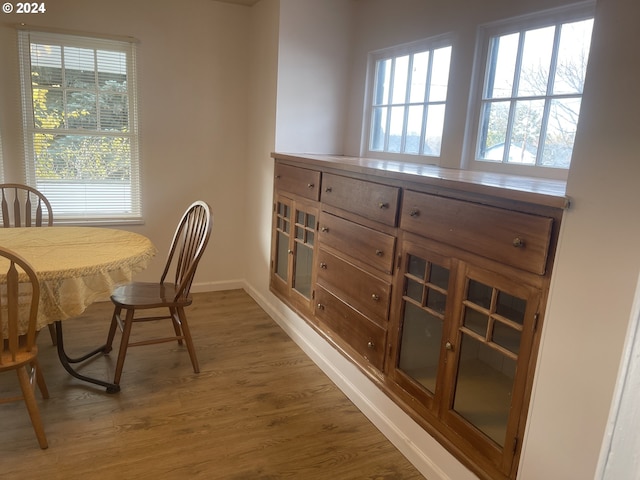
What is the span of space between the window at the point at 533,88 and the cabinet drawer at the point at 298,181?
87 centimetres

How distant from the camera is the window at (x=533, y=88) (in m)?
1.97

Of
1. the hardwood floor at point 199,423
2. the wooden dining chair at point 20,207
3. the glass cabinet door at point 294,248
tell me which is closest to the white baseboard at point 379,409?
the hardwood floor at point 199,423

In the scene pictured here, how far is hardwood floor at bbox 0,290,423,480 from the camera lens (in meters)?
1.86

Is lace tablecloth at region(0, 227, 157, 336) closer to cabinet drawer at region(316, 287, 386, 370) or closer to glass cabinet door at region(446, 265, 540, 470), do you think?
cabinet drawer at region(316, 287, 386, 370)

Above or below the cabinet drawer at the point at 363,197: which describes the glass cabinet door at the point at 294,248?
below

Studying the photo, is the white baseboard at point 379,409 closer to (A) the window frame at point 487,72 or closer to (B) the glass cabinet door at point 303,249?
(B) the glass cabinet door at point 303,249

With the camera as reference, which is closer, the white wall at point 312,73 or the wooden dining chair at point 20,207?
the wooden dining chair at point 20,207

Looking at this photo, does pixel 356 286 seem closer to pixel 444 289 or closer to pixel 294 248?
pixel 444 289

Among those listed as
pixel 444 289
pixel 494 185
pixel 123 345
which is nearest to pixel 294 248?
pixel 123 345

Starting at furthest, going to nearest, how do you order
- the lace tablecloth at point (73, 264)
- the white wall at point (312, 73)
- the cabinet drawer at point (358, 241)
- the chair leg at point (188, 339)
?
1. the white wall at point (312, 73)
2. the chair leg at point (188, 339)
3. the cabinet drawer at point (358, 241)
4. the lace tablecloth at point (73, 264)

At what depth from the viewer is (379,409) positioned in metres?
2.19

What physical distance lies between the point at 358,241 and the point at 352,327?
43 centimetres

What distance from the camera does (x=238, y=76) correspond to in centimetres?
361

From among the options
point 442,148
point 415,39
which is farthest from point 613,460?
point 415,39
